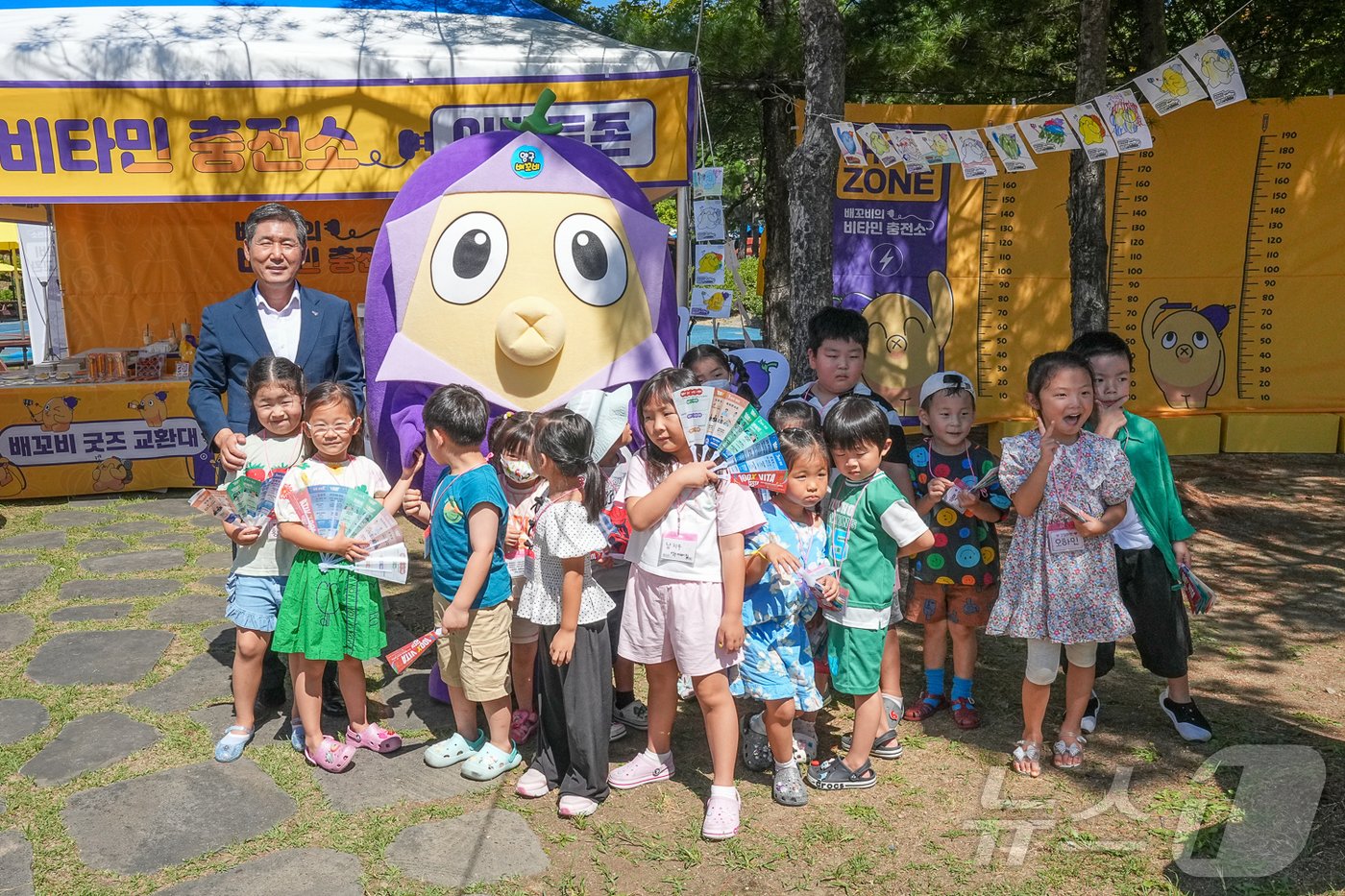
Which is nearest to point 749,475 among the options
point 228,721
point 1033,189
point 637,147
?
point 228,721

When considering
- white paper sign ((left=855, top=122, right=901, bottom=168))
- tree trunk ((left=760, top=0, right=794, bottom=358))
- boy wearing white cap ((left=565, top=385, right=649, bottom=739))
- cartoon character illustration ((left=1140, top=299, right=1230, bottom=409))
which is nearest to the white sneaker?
boy wearing white cap ((left=565, top=385, right=649, bottom=739))

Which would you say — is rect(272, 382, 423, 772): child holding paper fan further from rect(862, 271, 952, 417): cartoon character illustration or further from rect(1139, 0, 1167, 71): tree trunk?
rect(1139, 0, 1167, 71): tree trunk

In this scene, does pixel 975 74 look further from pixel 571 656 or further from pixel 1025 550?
pixel 571 656

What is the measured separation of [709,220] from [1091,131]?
1910mm

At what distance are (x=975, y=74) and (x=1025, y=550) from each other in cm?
583

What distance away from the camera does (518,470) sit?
347 cm

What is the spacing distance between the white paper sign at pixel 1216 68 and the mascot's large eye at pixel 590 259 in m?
2.71

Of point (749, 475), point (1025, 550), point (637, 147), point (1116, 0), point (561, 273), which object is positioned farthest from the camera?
point (1116, 0)

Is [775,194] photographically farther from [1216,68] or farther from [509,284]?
[509,284]

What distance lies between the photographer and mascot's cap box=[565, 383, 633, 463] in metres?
3.39

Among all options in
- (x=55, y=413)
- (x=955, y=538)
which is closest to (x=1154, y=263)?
(x=955, y=538)

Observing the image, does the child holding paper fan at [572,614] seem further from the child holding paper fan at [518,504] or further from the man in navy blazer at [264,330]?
the man in navy blazer at [264,330]

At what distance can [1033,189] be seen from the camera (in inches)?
310

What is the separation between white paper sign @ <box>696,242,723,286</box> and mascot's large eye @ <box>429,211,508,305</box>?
1557 mm
